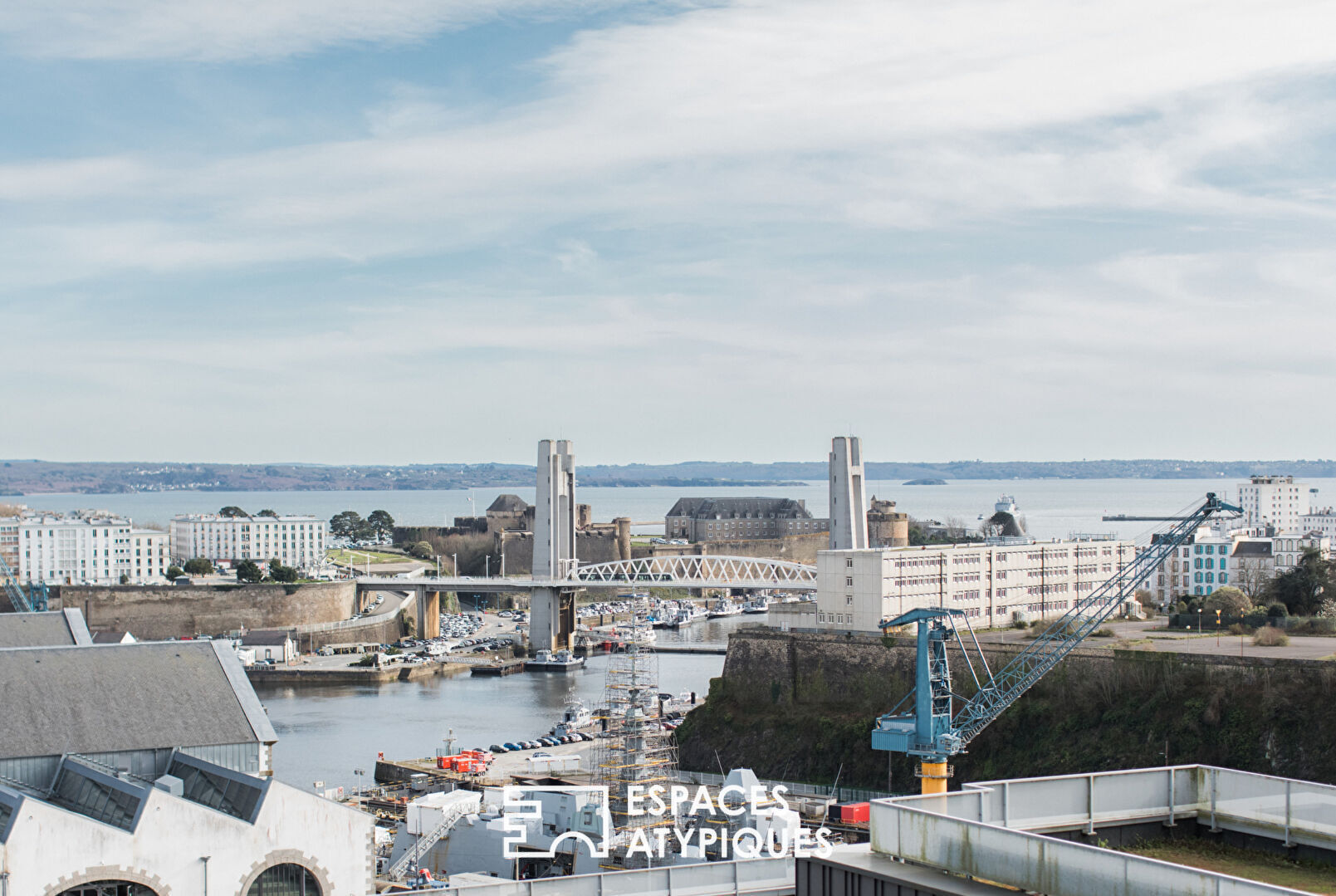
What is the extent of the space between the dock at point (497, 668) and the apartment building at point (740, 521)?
29.4 m

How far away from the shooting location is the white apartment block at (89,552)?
56719 mm

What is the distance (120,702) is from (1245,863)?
10.4 m

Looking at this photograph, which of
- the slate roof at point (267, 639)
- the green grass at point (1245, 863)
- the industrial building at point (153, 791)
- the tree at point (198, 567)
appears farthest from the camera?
the tree at point (198, 567)

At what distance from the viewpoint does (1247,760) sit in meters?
20.7

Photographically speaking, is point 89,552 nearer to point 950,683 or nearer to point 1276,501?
point 950,683

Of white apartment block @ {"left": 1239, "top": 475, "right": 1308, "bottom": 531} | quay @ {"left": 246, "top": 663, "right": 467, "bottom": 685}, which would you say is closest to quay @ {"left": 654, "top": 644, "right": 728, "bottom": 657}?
quay @ {"left": 246, "top": 663, "right": 467, "bottom": 685}

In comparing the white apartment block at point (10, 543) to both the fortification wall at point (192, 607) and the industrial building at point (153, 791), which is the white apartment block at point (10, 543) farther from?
the industrial building at point (153, 791)

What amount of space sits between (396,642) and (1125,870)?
159 feet

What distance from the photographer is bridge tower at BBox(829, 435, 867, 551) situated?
43.1 metres

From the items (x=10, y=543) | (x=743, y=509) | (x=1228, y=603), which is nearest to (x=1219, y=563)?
(x=1228, y=603)

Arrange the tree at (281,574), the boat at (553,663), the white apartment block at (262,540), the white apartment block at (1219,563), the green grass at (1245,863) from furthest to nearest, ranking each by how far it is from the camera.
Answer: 1. the white apartment block at (262,540)
2. the tree at (281,574)
3. the boat at (553,663)
4. the white apartment block at (1219,563)
5. the green grass at (1245,863)

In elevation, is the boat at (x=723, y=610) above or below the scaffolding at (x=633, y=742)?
below

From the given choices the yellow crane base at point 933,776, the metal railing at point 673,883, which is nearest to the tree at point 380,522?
the yellow crane base at point 933,776

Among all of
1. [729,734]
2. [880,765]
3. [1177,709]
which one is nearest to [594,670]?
[729,734]
